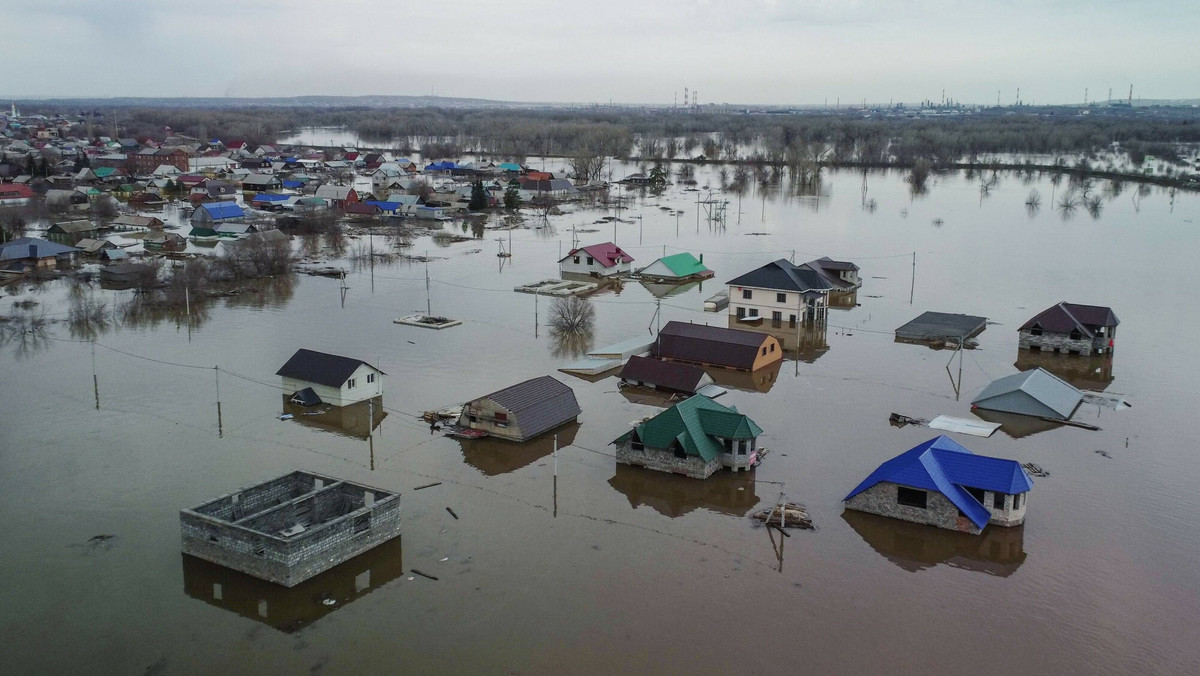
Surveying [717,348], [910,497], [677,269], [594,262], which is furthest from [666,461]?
[594,262]

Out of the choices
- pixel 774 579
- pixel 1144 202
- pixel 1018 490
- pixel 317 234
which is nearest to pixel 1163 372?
pixel 1018 490

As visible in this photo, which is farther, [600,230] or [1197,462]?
[600,230]

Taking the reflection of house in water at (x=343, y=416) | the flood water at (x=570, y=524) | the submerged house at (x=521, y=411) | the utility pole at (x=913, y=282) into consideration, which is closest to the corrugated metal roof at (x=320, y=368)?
the reflection of house in water at (x=343, y=416)

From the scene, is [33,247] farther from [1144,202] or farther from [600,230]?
[1144,202]

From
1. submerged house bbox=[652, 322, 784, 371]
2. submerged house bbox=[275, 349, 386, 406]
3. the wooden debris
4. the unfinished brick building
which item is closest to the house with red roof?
submerged house bbox=[652, 322, 784, 371]

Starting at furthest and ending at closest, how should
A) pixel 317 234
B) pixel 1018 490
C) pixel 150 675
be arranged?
pixel 317 234, pixel 1018 490, pixel 150 675

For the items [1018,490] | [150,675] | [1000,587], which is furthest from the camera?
[1018,490]
